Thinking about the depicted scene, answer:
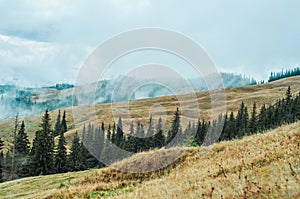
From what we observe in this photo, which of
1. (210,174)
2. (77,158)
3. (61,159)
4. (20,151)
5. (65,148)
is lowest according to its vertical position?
(77,158)

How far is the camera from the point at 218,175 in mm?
12148

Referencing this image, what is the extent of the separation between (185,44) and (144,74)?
2.80 meters

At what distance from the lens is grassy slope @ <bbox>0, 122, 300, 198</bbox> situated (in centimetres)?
827

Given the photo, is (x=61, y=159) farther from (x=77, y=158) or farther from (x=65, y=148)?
(x=77, y=158)

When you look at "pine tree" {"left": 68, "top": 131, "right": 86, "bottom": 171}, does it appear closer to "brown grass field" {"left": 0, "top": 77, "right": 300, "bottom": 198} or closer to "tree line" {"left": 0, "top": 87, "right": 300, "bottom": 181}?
"tree line" {"left": 0, "top": 87, "right": 300, "bottom": 181}

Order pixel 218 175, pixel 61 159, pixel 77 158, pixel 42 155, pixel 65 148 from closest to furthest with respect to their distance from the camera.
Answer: pixel 218 175, pixel 42 155, pixel 61 159, pixel 65 148, pixel 77 158

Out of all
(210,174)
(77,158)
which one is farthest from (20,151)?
(210,174)

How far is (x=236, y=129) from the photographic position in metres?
98.8

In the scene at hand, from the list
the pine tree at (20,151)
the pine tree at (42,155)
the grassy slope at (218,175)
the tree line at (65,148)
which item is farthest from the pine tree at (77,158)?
the grassy slope at (218,175)

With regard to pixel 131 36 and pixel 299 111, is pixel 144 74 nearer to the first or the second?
pixel 131 36

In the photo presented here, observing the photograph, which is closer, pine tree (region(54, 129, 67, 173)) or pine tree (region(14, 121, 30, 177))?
pine tree (region(54, 129, 67, 173))

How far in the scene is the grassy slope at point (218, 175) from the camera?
8.27 m

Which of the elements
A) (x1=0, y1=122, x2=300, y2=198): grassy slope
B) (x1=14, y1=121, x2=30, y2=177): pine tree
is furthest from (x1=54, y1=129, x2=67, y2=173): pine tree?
(x1=0, y1=122, x2=300, y2=198): grassy slope

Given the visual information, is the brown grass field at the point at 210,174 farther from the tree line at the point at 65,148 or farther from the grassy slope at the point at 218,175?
the tree line at the point at 65,148
